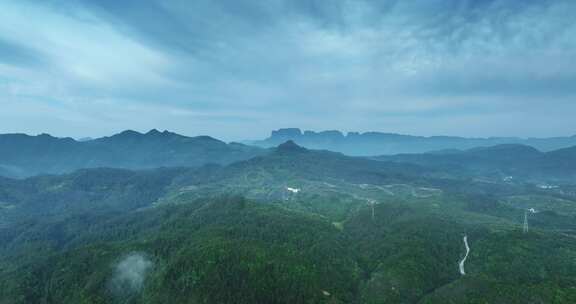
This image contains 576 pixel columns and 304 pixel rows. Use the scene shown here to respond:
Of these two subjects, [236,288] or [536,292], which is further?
[236,288]

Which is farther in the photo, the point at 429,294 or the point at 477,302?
the point at 429,294

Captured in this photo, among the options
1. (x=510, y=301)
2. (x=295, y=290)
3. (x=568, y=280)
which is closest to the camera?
(x=510, y=301)

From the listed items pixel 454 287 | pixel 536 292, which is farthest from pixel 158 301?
pixel 536 292

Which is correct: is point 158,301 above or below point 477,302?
below

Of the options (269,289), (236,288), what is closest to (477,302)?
(269,289)

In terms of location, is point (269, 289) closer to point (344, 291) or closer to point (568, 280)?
point (344, 291)

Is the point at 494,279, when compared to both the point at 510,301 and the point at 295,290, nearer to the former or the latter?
the point at 510,301

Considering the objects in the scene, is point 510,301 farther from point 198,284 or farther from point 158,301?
point 158,301

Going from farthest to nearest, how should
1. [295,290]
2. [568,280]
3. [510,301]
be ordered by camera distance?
[295,290], [568,280], [510,301]

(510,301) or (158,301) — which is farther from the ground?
(510,301)
